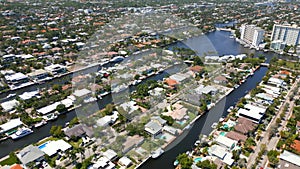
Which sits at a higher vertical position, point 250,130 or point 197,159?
point 250,130

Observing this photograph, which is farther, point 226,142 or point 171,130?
point 171,130

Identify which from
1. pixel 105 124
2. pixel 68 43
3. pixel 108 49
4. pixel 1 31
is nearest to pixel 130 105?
pixel 105 124

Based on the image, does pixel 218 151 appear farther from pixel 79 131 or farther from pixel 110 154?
pixel 79 131

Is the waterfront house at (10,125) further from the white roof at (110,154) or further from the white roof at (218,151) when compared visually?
the white roof at (218,151)

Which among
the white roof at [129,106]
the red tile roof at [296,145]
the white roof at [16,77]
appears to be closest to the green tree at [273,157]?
the red tile roof at [296,145]

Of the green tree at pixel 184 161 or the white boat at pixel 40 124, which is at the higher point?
the green tree at pixel 184 161

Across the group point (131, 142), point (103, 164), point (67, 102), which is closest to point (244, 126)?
point (131, 142)

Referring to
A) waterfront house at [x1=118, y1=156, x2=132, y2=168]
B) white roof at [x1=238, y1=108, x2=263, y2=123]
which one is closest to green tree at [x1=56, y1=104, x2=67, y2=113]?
waterfront house at [x1=118, y1=156, x2=132, y2=168]
